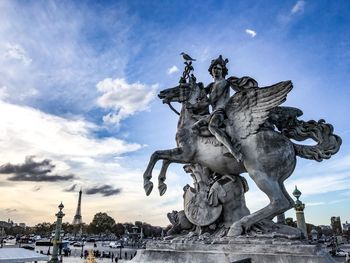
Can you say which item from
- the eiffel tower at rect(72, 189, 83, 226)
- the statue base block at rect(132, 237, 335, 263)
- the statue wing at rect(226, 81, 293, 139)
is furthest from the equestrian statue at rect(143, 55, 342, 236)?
the eiffel tower at rect(72, 189, 83, 226)

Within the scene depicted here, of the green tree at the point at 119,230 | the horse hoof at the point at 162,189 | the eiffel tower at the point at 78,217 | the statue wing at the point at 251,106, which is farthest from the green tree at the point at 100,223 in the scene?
the statue wing at the point at 251,106

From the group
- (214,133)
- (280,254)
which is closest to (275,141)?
(214,133)

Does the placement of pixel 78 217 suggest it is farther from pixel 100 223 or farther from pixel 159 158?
pixel 159 158

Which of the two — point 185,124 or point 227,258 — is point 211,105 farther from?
point 227,258

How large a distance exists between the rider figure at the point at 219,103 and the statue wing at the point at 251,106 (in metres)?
0.19

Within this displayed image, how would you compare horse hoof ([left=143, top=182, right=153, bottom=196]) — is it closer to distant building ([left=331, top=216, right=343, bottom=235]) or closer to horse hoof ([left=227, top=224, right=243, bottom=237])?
horse hoof ([left=227, top=224, right=243, bottom=237])

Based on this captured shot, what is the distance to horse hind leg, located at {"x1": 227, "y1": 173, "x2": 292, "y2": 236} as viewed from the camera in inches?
215

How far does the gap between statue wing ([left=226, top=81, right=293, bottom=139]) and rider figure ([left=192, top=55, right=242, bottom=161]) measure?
0.64 feet

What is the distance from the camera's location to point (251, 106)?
6.04 m

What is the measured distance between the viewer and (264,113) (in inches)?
230

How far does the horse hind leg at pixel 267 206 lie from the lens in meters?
5.46

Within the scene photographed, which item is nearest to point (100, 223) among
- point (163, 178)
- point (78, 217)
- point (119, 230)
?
point (119, 230)

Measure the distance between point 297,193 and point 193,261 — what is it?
40.8 ft

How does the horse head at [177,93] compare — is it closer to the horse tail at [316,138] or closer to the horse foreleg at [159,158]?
the horse foreleg at [159,158]
